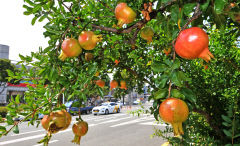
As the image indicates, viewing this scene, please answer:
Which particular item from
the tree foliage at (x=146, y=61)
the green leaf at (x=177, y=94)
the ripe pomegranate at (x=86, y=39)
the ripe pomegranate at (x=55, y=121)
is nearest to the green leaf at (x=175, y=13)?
the tree foliage at (x=146, y=61)

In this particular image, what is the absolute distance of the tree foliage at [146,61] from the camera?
0.76 m

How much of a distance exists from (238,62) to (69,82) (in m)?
2.05

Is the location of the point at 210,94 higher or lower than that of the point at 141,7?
lower

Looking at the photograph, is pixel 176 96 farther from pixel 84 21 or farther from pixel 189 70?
pixel 189 70

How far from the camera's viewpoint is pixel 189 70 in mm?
2457

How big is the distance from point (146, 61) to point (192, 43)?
1864 millimetres

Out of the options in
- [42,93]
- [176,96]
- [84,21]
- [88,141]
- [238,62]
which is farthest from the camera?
[88,141]

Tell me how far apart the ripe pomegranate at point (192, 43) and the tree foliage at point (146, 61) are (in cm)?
5

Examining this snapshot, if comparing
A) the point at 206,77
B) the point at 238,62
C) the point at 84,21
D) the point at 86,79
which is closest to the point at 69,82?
the point at 86,79

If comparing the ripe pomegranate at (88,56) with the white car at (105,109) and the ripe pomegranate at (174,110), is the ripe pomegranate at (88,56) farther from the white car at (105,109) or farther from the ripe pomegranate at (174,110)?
the white car at (105,109)

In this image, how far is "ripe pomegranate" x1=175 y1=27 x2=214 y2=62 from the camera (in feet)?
2.19

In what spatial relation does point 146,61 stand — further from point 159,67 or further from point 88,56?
point 159,67

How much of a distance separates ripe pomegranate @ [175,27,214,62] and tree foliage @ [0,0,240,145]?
0.17ft

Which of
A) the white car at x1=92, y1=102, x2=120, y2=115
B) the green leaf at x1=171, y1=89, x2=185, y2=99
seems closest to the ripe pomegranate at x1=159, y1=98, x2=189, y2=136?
the green leaf at x1=171, y1=89, x2=185, y2=99
